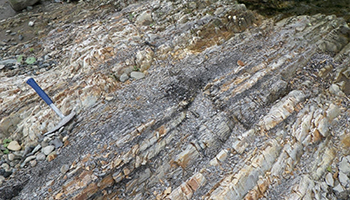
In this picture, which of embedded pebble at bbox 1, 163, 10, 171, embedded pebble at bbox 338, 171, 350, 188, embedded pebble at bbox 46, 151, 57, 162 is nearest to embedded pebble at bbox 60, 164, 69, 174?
embedded pebble at bbox 46, 151, 57, 162

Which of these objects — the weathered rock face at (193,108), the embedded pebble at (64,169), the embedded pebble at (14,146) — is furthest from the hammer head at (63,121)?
the embedded pebble at (64,169)

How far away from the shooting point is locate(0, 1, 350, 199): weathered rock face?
4.99 metres

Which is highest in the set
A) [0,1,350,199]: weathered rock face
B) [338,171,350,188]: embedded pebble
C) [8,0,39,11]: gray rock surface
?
[8,0,39,11]: gray rock surface

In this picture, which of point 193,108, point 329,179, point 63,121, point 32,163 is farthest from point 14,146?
point 329,179

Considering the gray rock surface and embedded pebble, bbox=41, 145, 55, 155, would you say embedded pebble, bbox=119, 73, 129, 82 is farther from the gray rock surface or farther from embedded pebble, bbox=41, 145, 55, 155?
the gray rock surface

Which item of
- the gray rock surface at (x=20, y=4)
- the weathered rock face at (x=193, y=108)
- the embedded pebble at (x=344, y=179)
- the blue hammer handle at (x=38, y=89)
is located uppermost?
the gray rock surface at (x=20, y=4)

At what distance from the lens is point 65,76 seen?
6.50m

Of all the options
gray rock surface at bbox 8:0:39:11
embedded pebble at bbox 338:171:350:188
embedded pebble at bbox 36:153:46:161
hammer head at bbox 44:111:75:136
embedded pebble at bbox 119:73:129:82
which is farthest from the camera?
gray rock surface at bbox 8:0:39:11

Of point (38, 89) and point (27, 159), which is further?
point (38, 89)

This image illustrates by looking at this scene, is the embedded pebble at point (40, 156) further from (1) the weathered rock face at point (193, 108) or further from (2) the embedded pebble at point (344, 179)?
(2) the embedded pebble at point (344, 179)

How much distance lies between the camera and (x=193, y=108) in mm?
5945

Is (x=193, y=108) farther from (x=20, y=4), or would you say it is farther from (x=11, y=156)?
(x=20, y=4)

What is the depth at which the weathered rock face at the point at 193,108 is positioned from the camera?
16.4 ft

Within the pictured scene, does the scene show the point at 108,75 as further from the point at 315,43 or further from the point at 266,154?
the point at 315,43
